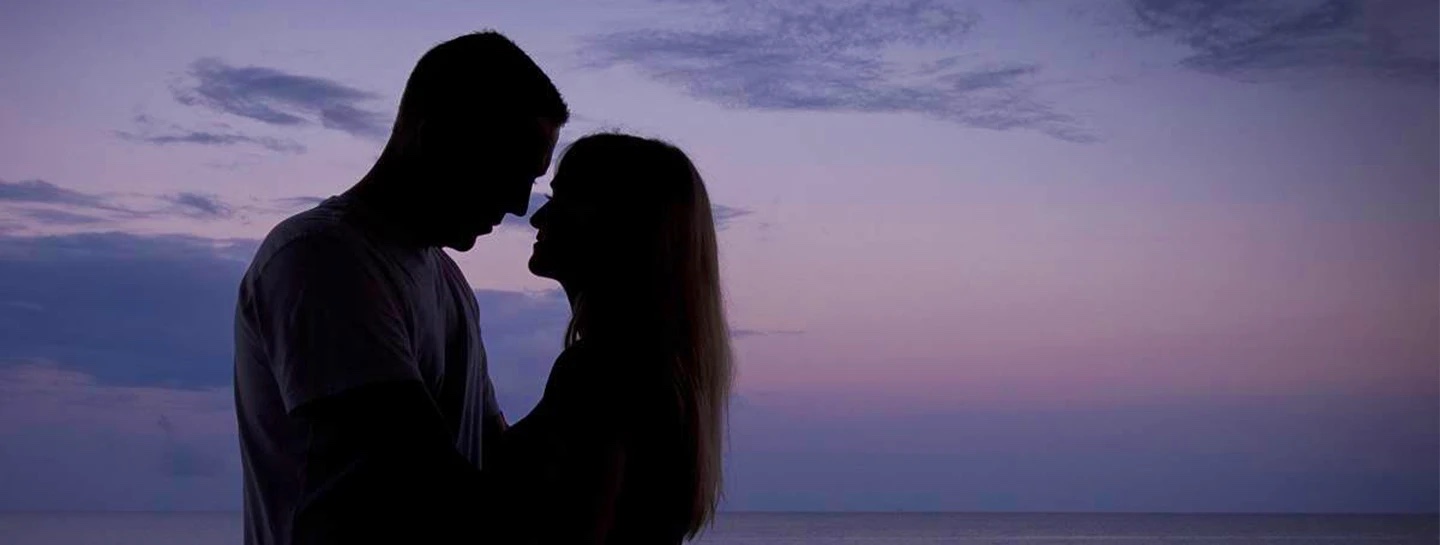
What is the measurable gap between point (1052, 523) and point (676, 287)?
292ft

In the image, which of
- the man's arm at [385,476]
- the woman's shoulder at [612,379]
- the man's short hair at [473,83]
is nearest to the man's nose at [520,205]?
the man's short hair at [473,83]

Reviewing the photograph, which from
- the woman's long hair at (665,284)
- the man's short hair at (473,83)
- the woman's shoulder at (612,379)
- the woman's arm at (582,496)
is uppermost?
the man's short hair at (473,83)

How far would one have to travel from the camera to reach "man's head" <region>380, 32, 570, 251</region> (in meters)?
2.16

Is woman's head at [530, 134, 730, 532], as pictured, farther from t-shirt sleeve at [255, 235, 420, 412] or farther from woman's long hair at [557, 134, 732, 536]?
t-shirt sleeve at [255, 235, 420, 412]

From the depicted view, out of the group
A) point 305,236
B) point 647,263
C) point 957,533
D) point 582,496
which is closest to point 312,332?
point 305,236

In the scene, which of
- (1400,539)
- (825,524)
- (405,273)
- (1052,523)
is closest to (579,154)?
(405,273)

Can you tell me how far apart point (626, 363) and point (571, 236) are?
0.23 metres

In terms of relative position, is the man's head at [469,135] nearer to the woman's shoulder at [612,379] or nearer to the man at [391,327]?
the man at [391,327]

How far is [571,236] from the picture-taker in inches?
89.1

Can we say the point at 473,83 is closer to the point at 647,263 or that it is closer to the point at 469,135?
the point at 469,135

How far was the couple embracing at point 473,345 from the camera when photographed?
1938 millimetres

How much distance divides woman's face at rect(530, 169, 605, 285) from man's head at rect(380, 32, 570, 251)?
0.07m

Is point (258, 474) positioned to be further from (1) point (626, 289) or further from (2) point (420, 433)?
(1) point (626, 289)

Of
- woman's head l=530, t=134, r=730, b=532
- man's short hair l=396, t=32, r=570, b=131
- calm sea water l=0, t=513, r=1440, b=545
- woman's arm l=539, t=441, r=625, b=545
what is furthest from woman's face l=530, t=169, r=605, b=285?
calm sea water l=0, t=513, r=1440, b=545
